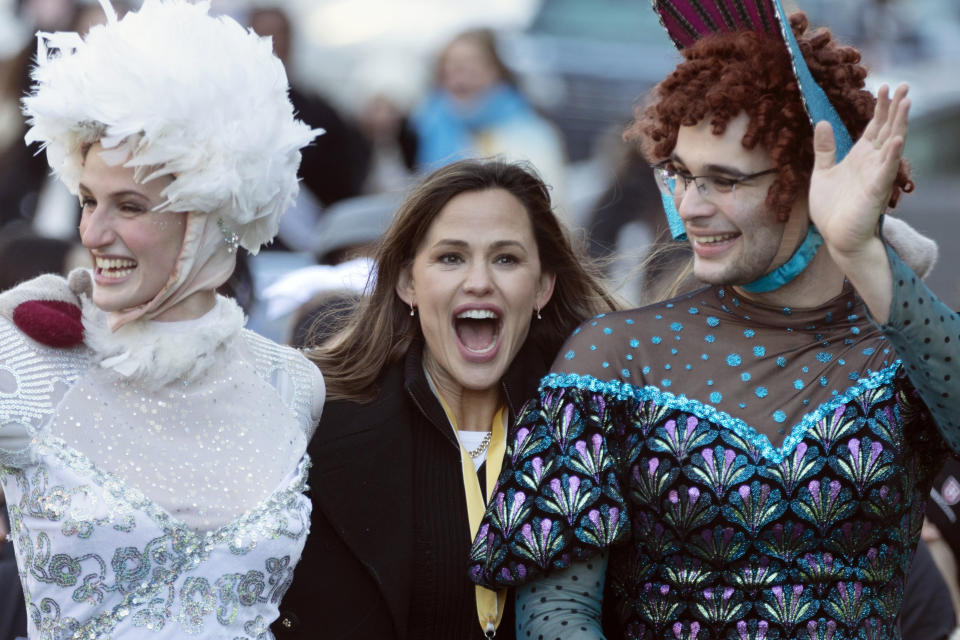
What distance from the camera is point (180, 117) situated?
3150mm

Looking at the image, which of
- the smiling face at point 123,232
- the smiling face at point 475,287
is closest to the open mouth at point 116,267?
the smiling face at point 123,232

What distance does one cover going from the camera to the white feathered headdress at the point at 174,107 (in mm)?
3119

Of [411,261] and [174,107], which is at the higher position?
[174,107]

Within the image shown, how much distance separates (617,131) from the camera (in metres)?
8.21

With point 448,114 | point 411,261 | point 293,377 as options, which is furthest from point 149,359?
point 448,114

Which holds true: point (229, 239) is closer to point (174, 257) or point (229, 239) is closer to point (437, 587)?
point (174, 257)

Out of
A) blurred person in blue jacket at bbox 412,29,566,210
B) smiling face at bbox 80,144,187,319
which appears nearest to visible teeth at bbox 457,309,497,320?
smiling face at bbox 80,144,187,319

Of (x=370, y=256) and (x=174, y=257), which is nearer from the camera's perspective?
(x=174, y=257)

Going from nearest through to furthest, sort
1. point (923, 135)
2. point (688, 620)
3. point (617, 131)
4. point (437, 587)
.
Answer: point (688, 620)
point (437, 587)
point (617, 131)
point (923, 135)

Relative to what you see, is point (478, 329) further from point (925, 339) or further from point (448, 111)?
point (448, 111)

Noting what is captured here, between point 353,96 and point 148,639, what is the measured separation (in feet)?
21.0

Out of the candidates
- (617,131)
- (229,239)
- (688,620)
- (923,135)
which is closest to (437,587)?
(688,620)

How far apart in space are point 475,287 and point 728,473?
1045 mm

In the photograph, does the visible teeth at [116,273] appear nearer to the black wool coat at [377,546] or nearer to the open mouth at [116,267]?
the open mouth at [116,267]
